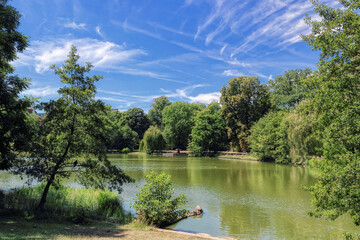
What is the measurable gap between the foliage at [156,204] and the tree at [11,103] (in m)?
4.74

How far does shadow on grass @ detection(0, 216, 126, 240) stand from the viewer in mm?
6469

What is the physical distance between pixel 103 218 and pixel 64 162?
2.67 m

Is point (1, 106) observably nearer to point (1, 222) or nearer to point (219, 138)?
point (1, 222)

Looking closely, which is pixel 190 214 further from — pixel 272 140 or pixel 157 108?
pixel 157 108

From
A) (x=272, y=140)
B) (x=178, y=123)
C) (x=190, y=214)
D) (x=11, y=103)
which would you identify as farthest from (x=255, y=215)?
(x=178, y=123)

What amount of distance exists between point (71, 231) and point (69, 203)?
12.8ft

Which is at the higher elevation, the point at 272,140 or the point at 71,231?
the point at 272,140

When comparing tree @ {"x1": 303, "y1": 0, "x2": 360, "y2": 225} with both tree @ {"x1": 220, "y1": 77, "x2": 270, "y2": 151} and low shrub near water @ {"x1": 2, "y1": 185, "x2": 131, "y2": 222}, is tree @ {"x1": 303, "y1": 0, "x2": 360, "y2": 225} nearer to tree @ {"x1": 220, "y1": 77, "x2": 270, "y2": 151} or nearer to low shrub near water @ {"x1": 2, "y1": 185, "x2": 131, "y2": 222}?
low shrub near water @ {"x1": 2, "y1": 185, "x2": 131, "y2": 222}

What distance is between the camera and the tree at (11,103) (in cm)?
905

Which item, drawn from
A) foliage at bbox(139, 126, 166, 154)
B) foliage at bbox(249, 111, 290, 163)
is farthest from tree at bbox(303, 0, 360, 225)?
foliage at bbox(139, 126, 166, 154)

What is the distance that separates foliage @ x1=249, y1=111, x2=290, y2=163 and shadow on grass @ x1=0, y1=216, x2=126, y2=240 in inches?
1315

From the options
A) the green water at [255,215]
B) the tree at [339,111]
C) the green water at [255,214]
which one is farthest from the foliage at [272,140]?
the tree at [339,111]

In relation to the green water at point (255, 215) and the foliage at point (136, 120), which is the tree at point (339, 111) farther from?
the foliage at point (136, 120)

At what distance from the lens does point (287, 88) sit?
206 feet
